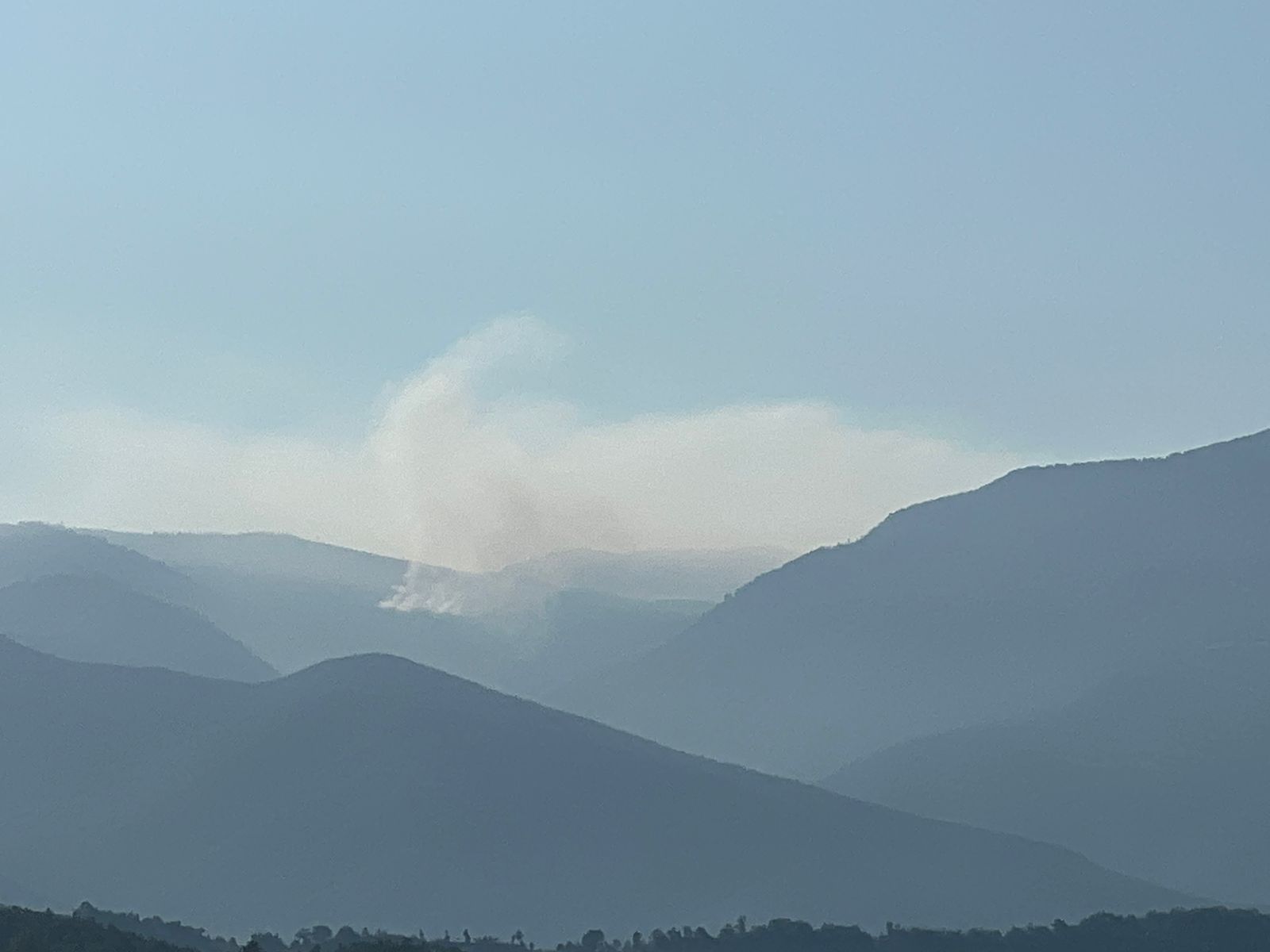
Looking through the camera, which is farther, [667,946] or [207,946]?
[667,946]

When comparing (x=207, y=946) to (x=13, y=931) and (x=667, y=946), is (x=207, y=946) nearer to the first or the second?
(x=667, y=946)

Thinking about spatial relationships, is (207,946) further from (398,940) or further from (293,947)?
(398,940)

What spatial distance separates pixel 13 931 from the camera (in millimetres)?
121312

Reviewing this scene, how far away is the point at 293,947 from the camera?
170 meters

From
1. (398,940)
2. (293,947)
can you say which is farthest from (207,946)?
Answer: (398,940)

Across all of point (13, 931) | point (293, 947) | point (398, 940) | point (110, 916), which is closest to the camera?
point (13, 931)

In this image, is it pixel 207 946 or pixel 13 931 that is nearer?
pixel 13 931

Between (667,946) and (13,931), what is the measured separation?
8624 cm

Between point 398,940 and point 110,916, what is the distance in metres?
70.1

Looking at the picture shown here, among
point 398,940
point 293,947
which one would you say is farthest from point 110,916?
point 398,940

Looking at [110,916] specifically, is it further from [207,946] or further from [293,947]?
[293,947]

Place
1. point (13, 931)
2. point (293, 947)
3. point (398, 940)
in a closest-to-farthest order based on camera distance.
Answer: point (13, 931), point (398, 940), point (293, 947)

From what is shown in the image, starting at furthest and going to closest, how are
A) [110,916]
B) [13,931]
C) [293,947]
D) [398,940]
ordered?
[110,916]
[293,947]
[398,940]
[13,931]

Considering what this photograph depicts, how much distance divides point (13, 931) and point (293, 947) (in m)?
50.0
